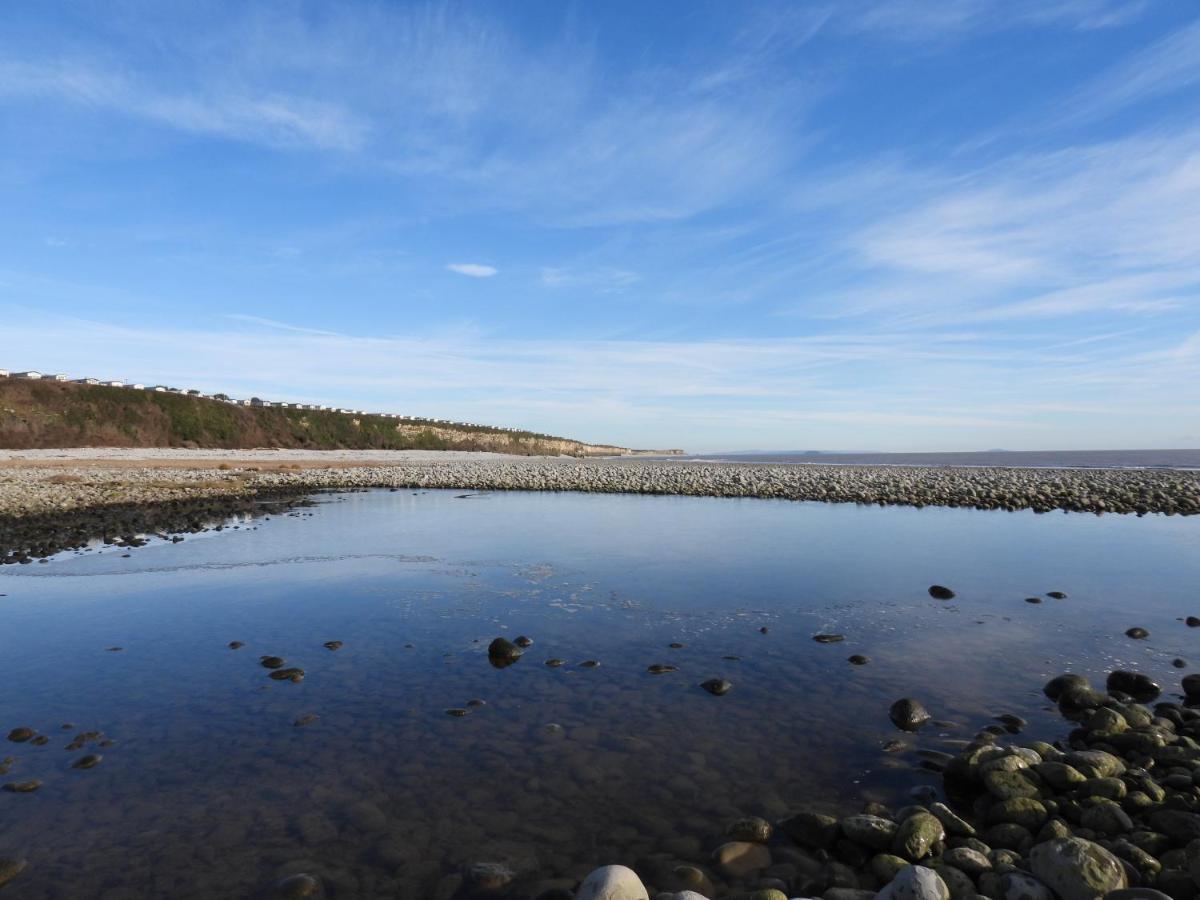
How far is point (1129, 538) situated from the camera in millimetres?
23016

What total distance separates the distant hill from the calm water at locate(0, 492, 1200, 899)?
73946 mm

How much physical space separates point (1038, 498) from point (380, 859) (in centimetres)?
3813

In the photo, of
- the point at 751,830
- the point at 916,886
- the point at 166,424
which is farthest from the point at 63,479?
the point at 166,424

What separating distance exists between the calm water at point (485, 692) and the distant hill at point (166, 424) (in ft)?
243

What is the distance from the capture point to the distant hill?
75875 mm

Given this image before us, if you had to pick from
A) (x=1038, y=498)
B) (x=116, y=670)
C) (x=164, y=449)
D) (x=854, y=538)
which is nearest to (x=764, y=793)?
(x=116, y=670)

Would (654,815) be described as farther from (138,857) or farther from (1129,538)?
(1129,538)

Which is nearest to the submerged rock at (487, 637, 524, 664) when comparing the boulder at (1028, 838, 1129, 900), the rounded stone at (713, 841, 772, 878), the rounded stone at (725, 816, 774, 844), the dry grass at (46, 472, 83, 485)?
the rounded stone at (725, 816, 774, 844)

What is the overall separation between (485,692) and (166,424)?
96.5 meters

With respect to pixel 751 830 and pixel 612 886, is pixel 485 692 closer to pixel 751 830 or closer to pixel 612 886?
pixel 751 830

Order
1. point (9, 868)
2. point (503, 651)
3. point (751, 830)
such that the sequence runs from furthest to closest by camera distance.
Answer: point (503, 651), point (751, 830), point (9, 868)

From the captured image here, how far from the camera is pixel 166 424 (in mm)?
87750

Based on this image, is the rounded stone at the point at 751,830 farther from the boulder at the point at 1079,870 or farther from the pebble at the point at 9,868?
the pebble at the point at 9,868

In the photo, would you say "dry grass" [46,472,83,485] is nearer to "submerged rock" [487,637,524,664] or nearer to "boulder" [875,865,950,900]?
"submerged rock" [487,637,524,664]
